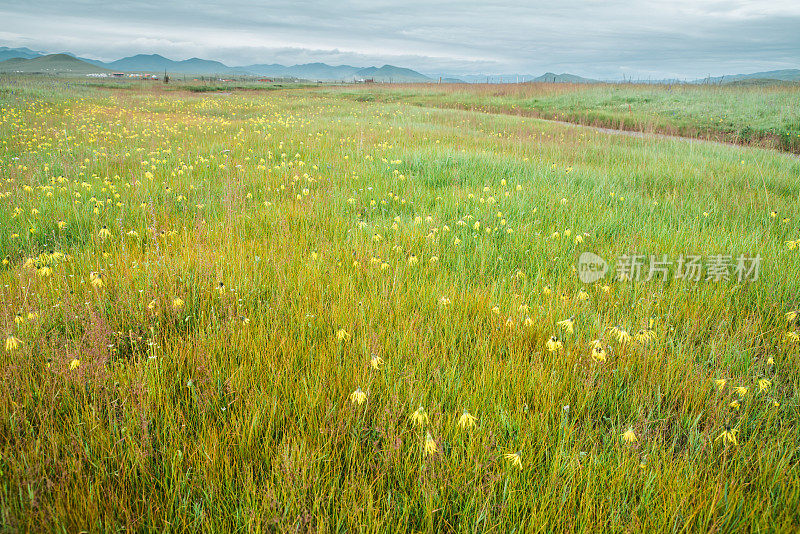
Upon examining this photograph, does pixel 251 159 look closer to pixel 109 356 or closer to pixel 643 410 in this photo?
pixel 109 356

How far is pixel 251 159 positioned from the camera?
842 cm

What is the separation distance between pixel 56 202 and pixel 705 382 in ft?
22.2

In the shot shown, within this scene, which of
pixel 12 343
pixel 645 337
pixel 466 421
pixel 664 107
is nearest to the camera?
pixel 466 421

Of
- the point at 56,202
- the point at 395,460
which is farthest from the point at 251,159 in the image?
the point at 395,460

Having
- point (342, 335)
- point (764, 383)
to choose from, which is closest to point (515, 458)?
point (342, 335)

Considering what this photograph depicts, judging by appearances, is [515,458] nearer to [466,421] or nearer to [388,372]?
[466,421]

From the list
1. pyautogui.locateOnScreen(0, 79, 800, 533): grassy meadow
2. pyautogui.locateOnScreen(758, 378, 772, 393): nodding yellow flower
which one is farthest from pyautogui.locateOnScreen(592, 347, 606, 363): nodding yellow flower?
pyautogui.locateOnScreen(758, 378, 772, 393): nodding yellow flower

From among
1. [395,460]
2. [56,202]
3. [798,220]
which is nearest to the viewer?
[395,460]

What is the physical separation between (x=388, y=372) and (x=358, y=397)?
1.54 ft

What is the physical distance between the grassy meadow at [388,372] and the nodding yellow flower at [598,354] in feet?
0.04

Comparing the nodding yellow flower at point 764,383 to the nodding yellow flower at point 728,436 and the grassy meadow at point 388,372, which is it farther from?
the nodding yellow flower at point 728,436

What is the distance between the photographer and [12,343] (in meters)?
2.29

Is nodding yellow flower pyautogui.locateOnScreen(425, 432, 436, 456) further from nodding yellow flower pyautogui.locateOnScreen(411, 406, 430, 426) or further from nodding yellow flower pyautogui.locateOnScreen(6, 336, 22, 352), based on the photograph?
nodding yellow flower pyautogui.locateOnScreen(6, 336, 22, 352)

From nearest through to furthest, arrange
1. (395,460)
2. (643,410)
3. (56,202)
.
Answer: (395,460)
(643,410)
(56,202)
